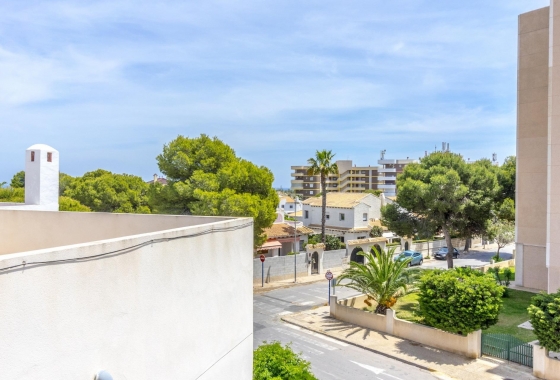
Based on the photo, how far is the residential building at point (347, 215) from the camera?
41594 millimetres

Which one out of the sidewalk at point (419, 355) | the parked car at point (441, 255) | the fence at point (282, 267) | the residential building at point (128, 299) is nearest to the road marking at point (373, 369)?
the sidewalk at point (419, 355)

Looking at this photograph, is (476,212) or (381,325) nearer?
(381,325)

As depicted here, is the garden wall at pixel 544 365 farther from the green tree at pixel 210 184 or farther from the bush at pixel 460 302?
the green tree at pixel 210 184

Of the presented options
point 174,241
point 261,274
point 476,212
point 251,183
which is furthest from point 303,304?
point 174,241

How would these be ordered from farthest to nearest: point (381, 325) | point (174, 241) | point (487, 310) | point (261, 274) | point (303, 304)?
point (261, 274), point (303, 304), point (381, 325), point (487, 310), point (174, 241)

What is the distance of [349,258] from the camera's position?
35750mm

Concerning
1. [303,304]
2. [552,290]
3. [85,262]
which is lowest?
[303,304]

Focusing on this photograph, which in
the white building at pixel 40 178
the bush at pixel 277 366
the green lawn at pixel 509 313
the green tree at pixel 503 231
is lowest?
the green lawn at pixel 509 313

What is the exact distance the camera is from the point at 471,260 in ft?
128

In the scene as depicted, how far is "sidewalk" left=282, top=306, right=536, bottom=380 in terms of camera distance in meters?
14.0

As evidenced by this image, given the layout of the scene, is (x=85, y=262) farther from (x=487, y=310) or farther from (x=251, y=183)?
(x=251, y=183)

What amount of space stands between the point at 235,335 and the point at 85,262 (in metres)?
3.07

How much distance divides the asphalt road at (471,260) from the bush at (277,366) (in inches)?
1115

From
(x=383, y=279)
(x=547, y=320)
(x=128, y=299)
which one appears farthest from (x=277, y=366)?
(x=383, y=279)
